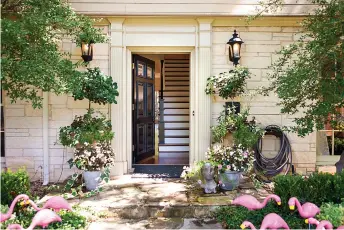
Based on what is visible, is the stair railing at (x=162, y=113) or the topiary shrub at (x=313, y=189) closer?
the topiary shrub at (x=313, y=189)

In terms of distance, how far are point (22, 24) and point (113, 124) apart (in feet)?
7.72

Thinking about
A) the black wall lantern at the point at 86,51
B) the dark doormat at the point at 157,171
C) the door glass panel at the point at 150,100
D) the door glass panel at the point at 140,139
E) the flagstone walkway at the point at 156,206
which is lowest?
the flagstone walkway at the point at 156,206

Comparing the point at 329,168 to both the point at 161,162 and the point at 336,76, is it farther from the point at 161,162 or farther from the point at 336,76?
the point at 161,162

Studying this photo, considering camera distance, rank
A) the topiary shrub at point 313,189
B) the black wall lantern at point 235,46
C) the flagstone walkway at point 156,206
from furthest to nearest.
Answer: the black wall lantern at point 235,46 < the flagstone walkway at point 156,206 < the topiary shrub at point 313,189

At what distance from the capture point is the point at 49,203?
3.24m

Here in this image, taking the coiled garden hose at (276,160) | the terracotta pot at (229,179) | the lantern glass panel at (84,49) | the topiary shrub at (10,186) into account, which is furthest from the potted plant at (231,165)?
the lantern glass panel at (84,49)

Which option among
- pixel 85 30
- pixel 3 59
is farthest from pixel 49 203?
pixel 85 30

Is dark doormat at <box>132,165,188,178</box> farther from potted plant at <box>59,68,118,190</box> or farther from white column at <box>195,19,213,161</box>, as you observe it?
potted plant at <box>59,68,118,190</box>

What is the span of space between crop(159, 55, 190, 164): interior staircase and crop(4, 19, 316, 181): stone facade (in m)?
1.91

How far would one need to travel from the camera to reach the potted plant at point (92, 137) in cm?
470

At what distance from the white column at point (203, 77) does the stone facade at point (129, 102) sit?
0.02 m

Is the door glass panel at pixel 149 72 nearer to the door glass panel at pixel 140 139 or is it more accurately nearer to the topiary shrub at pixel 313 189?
the door glass panel at pixel 140 139

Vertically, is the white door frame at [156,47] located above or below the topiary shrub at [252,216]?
above

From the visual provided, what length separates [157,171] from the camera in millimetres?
5887
